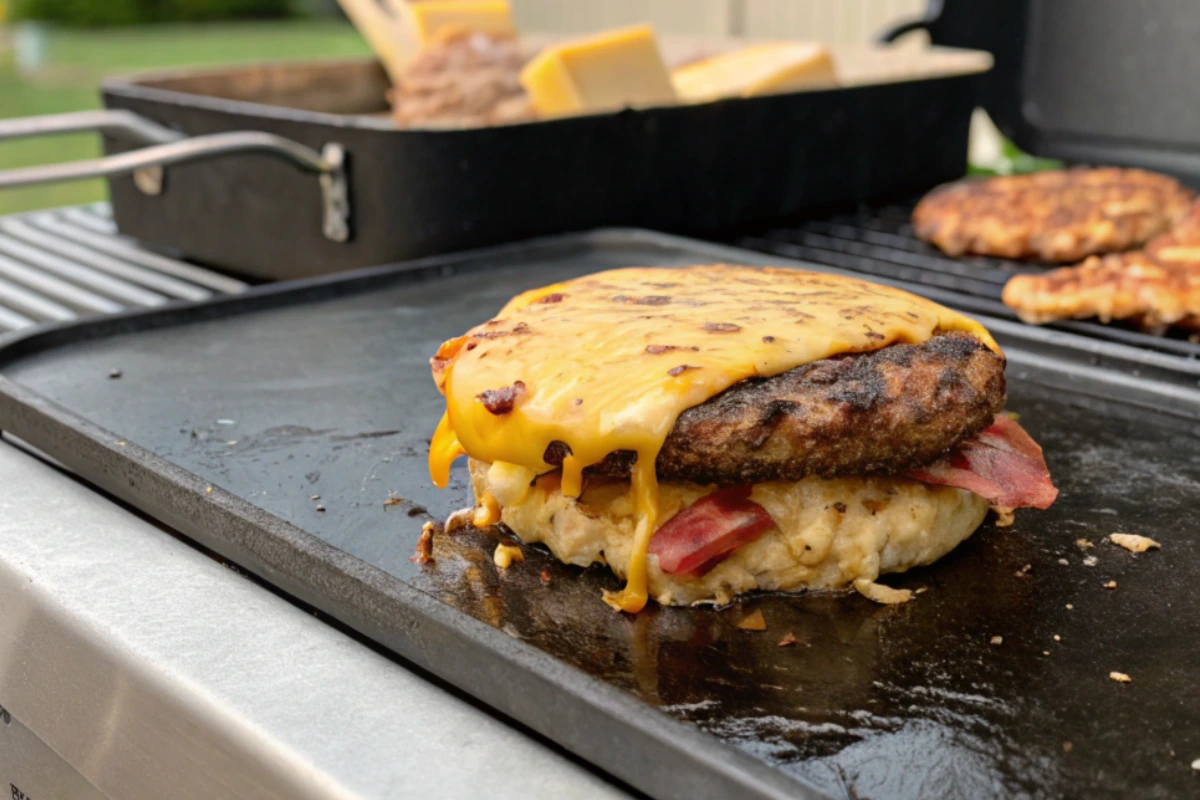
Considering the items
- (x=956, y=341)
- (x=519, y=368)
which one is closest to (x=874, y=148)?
(x=956, y=341)

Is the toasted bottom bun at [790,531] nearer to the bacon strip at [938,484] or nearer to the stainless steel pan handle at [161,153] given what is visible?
the bacon strip at [938,484]

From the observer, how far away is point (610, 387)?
1301mm

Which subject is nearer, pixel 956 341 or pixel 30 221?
pixel 956 341

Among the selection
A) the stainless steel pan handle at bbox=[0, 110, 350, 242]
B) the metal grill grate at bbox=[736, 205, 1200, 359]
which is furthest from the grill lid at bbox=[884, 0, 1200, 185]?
the stainless steel pan handle at bbox=[0, 110, 350, 242]

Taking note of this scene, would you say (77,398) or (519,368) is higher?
(519,368)

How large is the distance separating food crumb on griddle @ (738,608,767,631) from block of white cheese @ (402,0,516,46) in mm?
2972

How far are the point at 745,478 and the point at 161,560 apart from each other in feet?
2.18

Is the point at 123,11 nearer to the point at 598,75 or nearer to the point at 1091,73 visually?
the point at 598,75

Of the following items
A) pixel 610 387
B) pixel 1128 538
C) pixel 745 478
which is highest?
pixel 610 387

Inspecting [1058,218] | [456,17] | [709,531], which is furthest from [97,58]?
[709,531]

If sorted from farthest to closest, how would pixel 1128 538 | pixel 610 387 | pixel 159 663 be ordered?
1. pixel 1128 538
2. pixel 610 387
3. pixel 159 663

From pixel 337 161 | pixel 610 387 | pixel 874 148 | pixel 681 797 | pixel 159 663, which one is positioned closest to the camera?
pixel 681 797

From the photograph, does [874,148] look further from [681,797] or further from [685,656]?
[681,797]

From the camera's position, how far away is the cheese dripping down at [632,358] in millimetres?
1284
